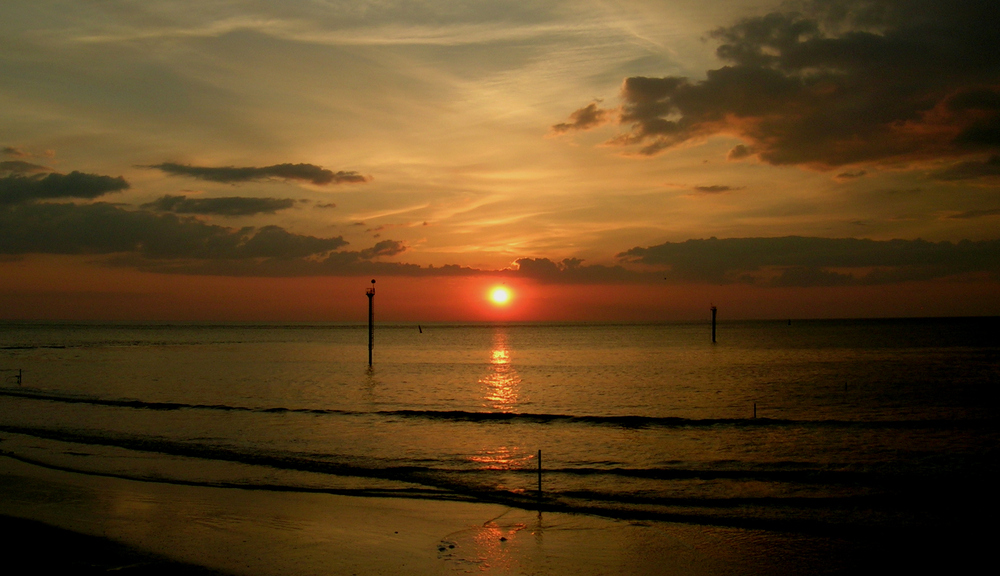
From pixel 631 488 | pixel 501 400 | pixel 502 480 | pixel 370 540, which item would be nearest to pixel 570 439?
pixel 502 480

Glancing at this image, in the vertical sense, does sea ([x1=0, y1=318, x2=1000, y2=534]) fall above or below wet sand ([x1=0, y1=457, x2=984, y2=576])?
below

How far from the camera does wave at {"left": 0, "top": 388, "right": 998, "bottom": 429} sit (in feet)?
98.8

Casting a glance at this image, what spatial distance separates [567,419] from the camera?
32719 mm

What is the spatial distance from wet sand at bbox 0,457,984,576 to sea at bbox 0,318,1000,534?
1349mm

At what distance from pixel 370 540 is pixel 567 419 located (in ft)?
68.1

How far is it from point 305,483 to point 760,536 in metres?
12.5

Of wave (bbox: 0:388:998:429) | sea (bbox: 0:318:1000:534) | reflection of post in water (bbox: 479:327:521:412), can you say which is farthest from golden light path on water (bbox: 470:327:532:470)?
wave (bbox: 0:388:998:429)

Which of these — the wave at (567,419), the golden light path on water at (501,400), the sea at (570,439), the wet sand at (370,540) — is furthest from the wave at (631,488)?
the wave at (567,419)

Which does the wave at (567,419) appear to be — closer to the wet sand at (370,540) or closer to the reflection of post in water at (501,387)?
the reflection of post in water at (501,387)

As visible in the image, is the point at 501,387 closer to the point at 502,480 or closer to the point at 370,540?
the point at 502,480

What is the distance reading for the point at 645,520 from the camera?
1515cm

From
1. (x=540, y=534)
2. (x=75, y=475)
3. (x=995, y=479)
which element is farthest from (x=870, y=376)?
(x=75, y=475)

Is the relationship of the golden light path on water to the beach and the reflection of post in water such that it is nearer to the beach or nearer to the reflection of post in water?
the reflection of post in water

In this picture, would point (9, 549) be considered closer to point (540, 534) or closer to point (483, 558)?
point (483, 558)
